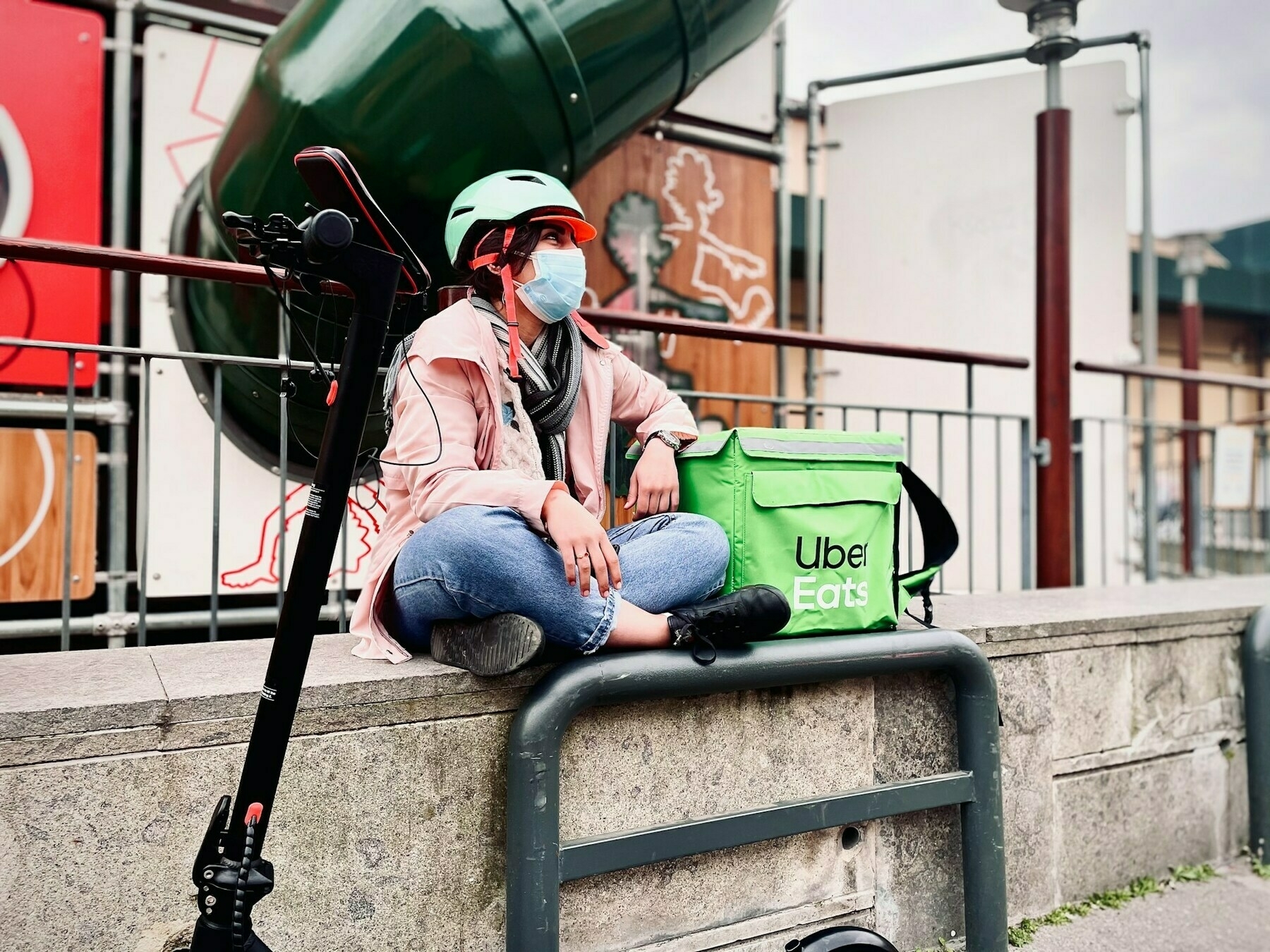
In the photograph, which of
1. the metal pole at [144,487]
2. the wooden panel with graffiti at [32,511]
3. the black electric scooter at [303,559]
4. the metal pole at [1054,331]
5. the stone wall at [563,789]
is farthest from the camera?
the metal pole at [1054,331]

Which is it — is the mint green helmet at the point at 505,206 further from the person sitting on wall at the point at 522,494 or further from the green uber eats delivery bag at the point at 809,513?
the green uber eats delivery bag at the point at 809,513

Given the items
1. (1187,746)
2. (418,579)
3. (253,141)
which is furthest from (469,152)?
(1187,746)

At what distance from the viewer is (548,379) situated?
6.98 ft

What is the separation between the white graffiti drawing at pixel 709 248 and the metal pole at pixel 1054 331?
1.51 m

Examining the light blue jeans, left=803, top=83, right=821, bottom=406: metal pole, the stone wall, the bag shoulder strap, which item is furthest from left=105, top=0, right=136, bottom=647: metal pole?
left=803, top=83, right=821, bottom=406: metal pole

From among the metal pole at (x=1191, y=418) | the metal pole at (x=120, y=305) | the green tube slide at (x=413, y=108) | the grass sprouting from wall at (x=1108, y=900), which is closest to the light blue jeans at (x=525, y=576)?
the green tube slide at (x=413, y=108)

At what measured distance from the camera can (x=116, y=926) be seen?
5.22 ft

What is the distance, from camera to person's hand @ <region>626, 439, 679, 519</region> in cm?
214

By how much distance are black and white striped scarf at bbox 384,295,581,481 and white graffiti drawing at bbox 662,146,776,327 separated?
284cm

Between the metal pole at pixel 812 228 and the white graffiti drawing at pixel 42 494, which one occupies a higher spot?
the metal pole at pixel 812 228

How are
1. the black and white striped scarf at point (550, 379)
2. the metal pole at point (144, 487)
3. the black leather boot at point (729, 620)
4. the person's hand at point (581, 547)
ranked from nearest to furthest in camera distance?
the person's hand at point (581, 547)
the black leather boot at point (729, 620)
the black and white striped scarf at point (550, 379)
the metal pole at point (144, 487)

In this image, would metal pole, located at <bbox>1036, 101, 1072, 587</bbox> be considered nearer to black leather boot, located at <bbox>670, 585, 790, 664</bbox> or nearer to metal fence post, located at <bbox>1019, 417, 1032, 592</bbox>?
metal fence post, located at <bbox>1019, 417, 1032, 592</bbox>

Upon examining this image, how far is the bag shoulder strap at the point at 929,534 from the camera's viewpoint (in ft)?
8.05

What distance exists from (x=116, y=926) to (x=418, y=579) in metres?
0.78
